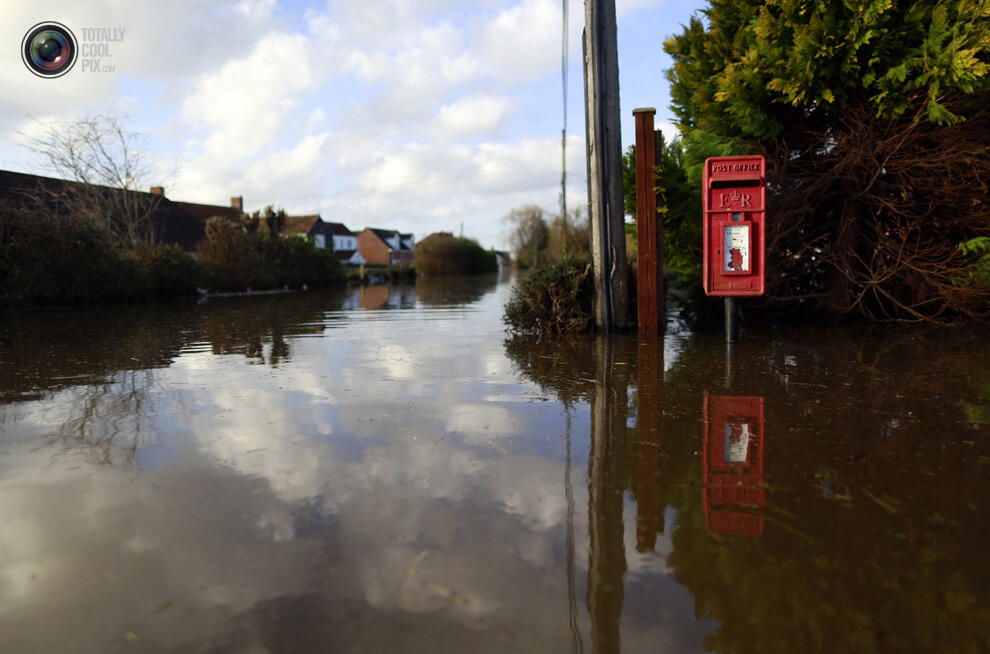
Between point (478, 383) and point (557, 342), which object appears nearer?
point (478, 383)

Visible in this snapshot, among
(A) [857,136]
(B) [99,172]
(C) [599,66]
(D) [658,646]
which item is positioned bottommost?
(D) [658,646]

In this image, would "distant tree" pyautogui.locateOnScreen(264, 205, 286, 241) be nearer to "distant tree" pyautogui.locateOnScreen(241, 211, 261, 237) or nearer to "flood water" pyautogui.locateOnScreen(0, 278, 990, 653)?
"distant tree" pyautogui.locateOnScreen(241, 211, 261, 237)

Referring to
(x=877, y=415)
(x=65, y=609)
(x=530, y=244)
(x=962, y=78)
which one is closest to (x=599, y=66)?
(x=962, y=78)

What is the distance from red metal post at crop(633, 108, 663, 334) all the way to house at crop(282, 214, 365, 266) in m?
64.7

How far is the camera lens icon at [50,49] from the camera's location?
617 inches

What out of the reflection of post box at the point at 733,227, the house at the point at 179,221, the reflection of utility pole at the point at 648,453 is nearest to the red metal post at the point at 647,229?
the reflection of post box at the point at 733,227

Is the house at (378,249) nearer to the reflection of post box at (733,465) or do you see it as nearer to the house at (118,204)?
the house at (118,204)

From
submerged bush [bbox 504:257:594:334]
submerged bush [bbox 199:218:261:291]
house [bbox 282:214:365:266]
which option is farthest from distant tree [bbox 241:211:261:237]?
house [bbox 282:214:365:266]

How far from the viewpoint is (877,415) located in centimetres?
479

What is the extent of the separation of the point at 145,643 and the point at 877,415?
482cm

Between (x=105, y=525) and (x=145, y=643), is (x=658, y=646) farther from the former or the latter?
(x=105, y=525)

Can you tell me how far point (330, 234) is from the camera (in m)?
87.3

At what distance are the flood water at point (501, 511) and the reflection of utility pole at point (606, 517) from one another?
1 cm

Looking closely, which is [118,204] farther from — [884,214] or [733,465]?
[733,465]
